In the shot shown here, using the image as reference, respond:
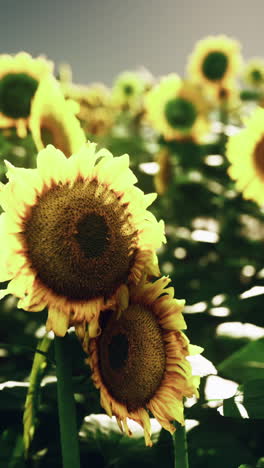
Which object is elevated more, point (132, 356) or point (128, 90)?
point (128, 90)

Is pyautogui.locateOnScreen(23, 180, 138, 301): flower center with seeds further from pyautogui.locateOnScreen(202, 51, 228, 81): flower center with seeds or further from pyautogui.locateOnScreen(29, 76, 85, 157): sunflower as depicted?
pyautogui.locateOnScreen(202, 51, 228, 81): flower center with seeds

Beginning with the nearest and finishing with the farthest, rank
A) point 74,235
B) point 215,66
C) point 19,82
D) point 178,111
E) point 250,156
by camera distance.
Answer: point 74,235 → point 250,156 → point 19,82 → point 178,111 → point 215,66

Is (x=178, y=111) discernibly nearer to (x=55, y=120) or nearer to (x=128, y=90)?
(x=128, y=90)

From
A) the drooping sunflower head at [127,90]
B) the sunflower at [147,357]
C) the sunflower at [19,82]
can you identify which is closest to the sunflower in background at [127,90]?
the drooping sunflower head at [127,90]

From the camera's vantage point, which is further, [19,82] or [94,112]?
[94,112]

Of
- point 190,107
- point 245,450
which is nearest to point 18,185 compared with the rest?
point 245,450

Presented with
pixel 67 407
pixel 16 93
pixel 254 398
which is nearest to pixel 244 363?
pixel 254 398

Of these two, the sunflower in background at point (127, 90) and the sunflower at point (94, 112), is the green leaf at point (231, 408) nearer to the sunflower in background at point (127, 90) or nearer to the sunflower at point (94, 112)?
the sunflower at point (94, 112)
